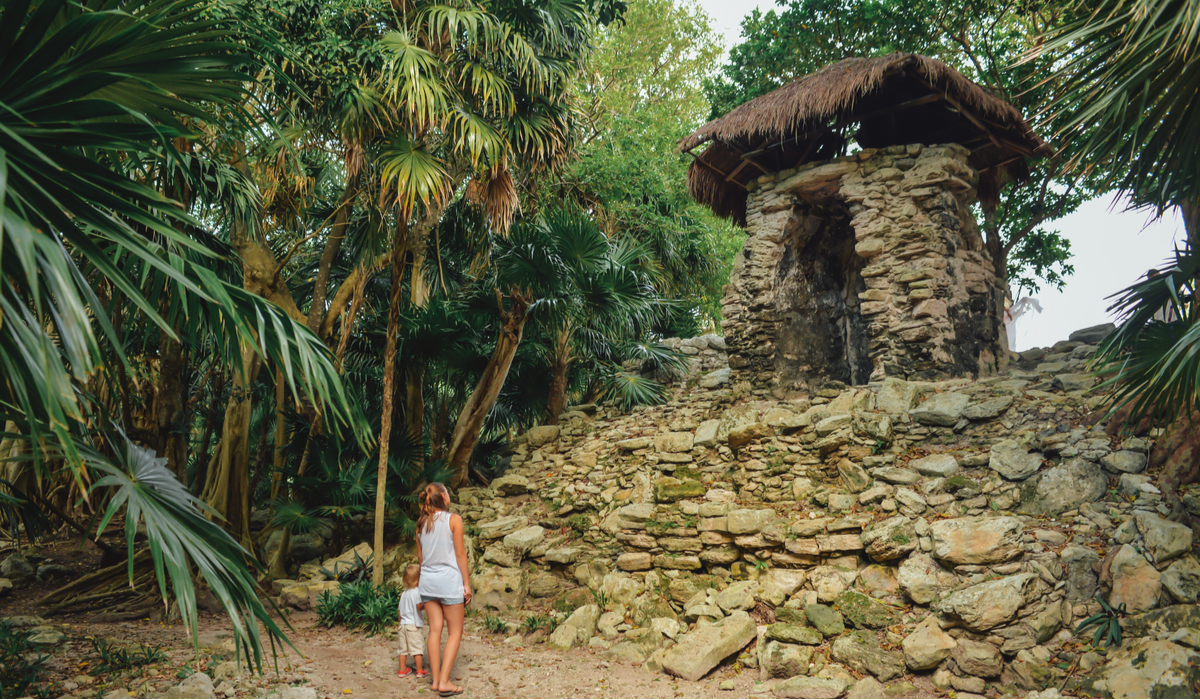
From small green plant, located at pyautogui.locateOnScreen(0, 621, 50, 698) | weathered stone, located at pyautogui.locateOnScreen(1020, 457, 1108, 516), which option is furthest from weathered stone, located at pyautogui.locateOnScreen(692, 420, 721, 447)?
small green plant, located at pyautogui.locateOnScreen(0, 621, 50, 698)

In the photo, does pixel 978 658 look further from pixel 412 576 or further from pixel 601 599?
pixel 412 576

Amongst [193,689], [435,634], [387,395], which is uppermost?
[387,395]

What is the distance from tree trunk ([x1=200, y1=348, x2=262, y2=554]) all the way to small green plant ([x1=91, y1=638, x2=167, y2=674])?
6.83 feet

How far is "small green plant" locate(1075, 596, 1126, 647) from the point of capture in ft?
12.9

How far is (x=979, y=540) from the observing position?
15.4ft

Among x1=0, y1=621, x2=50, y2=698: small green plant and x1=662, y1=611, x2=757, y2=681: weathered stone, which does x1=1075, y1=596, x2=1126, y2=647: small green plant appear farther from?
x1=0, y1=621, x2=50, y2=698: small green plant

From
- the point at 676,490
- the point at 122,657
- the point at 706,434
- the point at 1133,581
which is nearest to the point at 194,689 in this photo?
the point at 122,657

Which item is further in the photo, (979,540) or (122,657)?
(979,540)

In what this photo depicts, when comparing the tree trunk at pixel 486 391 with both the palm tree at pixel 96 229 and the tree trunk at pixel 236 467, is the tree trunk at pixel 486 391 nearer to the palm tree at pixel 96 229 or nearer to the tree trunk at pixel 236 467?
the tree trunk at pixel 236 467

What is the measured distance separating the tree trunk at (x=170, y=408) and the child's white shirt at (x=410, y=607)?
424 centimetres

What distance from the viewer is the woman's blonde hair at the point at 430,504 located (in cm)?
415

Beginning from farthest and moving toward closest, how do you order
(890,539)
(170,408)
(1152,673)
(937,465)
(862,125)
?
1. (862,125)
2. (170,408)
3. (937,465)
4. (890,539)
5. (1152,673)

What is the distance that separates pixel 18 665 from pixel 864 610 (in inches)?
212

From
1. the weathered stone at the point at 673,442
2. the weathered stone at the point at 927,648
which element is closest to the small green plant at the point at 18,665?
the weathered stone at the point at 927,648
